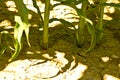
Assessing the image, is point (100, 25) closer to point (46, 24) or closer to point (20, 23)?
point (46, 24)

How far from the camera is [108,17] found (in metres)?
2.48

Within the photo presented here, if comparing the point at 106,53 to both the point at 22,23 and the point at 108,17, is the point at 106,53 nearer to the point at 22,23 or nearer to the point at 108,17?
the point at 108,17

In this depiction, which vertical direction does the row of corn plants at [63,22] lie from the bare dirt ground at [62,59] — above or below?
above

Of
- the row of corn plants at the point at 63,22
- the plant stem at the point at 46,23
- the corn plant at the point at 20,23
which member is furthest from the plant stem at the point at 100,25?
the corn plant at the point at 20,23

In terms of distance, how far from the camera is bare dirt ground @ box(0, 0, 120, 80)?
1836 millimetres

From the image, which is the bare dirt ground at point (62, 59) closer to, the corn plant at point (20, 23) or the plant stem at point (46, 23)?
the plant stem at point (46, 23)

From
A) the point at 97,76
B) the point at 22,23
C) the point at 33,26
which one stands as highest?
the point at 22,23

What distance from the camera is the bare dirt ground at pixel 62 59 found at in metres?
1.84

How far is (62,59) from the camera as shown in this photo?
197 centimetres

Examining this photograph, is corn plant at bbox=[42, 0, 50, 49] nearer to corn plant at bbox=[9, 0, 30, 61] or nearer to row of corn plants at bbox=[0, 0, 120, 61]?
row of corn plants at bbox=[0, 0, 120, 61]

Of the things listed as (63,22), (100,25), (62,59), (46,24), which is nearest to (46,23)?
(46,24)

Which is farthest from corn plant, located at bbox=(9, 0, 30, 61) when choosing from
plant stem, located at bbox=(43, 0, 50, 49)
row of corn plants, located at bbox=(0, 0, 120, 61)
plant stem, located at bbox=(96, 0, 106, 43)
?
plant stem, located at bbox=(96, 0, 106, 43)

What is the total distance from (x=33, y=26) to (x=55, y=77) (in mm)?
610

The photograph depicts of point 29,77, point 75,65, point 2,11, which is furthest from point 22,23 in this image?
point 2,11
